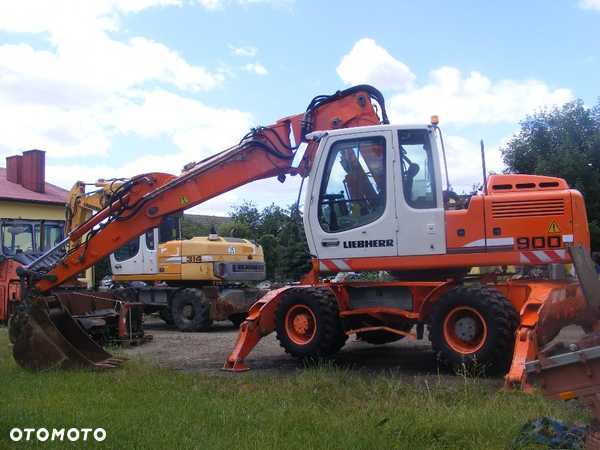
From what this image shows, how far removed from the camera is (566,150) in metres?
23.1

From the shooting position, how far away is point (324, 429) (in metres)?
5.11

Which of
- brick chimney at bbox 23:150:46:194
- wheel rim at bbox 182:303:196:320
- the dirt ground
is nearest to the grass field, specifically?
the dirt ground

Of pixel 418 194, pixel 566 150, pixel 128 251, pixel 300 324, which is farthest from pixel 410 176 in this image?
pixel 566 150

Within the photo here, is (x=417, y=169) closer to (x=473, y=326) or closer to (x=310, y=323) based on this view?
(x=473, y=326)

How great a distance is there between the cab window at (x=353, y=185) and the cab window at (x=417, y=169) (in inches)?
11.0

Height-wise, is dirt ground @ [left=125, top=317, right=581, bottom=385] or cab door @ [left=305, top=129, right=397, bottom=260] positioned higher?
cab door @ [left=305, top=129, right=397, bottom=260]

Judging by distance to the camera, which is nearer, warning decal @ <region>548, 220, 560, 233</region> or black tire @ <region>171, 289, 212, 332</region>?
warning decal @ <region>548, 220, 560, 233</region>

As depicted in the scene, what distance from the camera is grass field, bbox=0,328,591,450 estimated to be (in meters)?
4.81

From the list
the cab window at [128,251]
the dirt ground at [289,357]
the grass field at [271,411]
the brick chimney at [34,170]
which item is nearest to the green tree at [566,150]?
the dirt ground at [289,357]

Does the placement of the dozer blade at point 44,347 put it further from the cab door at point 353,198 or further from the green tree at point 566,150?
the green tree at point 566,150

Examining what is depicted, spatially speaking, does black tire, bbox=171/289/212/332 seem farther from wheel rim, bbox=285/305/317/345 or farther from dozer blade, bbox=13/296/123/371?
wheel rim, bbox=285/305/317/345

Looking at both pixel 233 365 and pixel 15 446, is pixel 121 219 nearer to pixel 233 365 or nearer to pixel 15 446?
pixel 233 365

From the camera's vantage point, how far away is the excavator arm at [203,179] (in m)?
9.07

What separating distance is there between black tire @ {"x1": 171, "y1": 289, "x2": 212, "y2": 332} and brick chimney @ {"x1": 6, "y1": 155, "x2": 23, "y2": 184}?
72.8 ft
